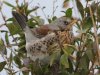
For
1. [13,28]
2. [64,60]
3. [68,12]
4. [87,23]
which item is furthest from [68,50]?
[13,28]

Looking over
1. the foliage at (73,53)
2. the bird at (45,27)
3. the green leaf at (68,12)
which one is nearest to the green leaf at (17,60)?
the foliage at (73,53)

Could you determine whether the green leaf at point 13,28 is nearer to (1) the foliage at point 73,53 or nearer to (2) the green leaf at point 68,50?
(1) the foliage at point 73,53

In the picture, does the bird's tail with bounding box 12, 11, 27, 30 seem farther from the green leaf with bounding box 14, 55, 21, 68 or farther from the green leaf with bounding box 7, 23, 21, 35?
the green leaf with bounding box 14, 55, 21, 68

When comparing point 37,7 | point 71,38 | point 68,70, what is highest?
point 37,7

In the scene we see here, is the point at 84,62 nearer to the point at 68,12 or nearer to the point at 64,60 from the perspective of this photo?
the point at 64,60

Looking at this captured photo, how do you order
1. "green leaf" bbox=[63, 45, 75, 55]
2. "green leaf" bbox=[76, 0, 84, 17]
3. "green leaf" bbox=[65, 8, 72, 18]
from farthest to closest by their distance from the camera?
"green leaf" bbox=[65, 8, 72, 18] < "green leaf" bbox=[76, 0, 84, 17] < "green leaf" bbox=[63, 45, 75, 55]

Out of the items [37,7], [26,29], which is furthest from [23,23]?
[37,7]

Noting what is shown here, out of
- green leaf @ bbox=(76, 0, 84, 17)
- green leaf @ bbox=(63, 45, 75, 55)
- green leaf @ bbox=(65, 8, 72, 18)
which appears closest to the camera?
green leaf @ bbox=(63, 45, 75, 55)

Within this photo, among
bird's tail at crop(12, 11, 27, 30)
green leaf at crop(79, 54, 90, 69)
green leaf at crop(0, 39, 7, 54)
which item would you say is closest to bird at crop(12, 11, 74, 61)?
bird's tail at crop(12, 11, 27, 30)

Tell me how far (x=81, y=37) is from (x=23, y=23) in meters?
0.34

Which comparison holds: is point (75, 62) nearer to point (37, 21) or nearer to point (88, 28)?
point (88, 28)

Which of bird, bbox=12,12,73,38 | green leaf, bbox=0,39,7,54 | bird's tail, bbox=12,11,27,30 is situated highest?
bird's tail, bbox=12,11,27,30

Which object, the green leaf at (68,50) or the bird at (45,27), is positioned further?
the bird at (45,27)

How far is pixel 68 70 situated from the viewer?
142cm
